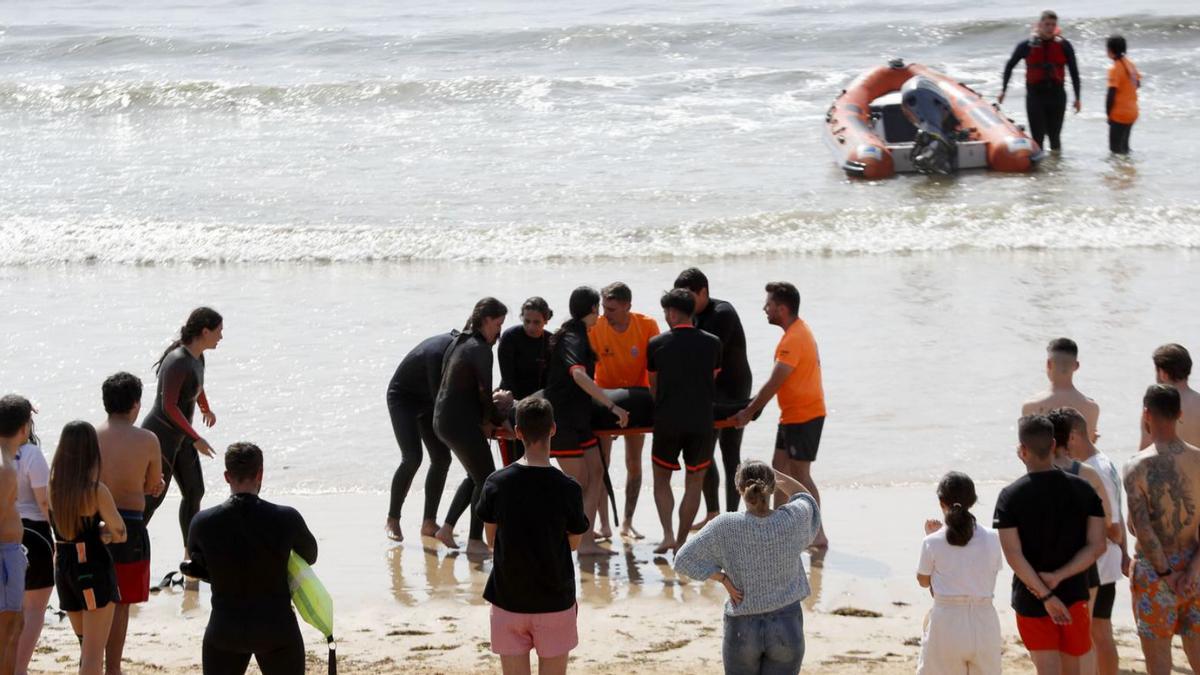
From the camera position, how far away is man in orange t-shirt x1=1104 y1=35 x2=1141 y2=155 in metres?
16.7

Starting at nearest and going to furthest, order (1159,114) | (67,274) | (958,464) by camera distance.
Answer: (958,464), (67,274), (1159,114)

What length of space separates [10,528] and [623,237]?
11039 millimetres

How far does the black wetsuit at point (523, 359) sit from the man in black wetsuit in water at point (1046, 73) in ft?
37.3

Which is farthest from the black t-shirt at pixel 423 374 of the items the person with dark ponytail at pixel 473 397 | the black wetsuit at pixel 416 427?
the person with dark ponytail at pixel 473 397

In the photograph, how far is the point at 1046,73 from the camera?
1733 centimetres

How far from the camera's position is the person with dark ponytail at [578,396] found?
698 centimetres

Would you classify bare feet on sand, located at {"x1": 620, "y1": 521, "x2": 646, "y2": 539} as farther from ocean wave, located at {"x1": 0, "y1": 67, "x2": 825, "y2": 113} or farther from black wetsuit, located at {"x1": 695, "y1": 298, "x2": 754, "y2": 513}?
ocean wave, located at {"x1": 0, "y1": 67, "x2": 825, "y2": 113}

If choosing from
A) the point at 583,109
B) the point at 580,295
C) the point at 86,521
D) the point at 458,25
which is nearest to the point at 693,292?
the point at 580,295

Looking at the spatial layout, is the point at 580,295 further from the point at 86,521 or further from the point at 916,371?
the point at 916,371

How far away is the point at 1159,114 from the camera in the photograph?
2142cm

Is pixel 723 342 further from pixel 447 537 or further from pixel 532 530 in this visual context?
pixel 532 530

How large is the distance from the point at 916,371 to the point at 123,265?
8.44m

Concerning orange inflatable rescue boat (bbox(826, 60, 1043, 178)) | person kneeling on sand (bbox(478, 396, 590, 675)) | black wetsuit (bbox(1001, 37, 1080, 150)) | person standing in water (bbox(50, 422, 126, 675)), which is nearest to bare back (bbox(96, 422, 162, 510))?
person standing in water (bbox(50, 422, 126, 675))

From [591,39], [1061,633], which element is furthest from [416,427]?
[591,39]
